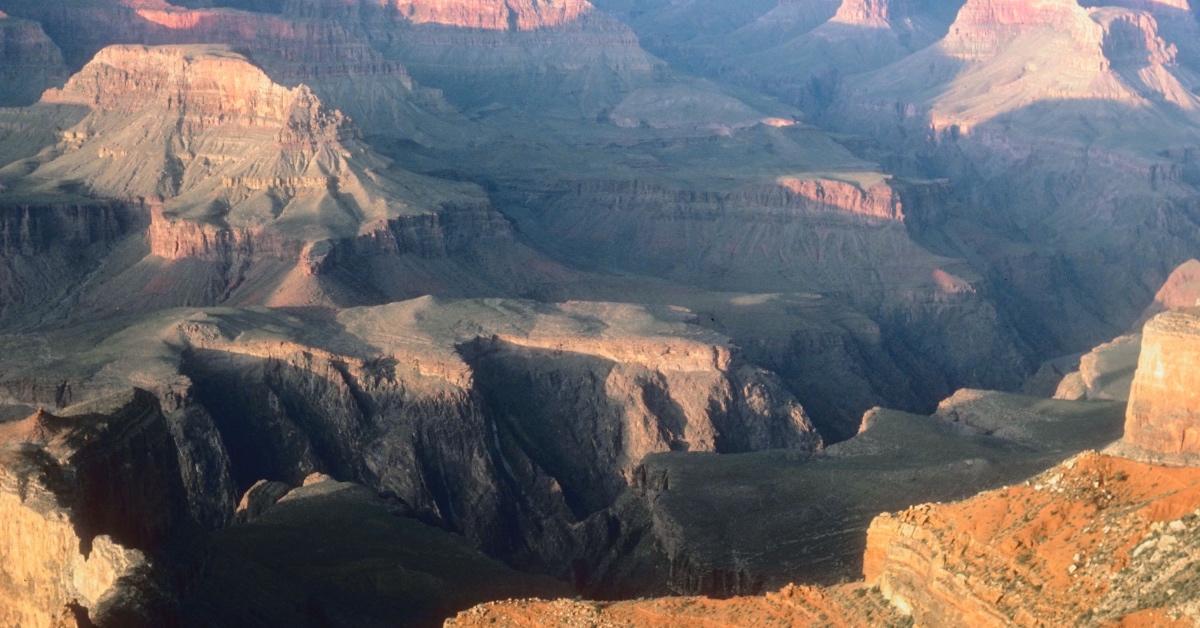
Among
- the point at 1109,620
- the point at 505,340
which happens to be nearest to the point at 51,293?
the point at 505,340

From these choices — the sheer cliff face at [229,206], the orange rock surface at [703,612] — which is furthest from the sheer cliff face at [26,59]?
the orange rock surface at [703,612]

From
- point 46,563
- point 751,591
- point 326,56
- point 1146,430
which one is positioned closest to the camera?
point 46,563

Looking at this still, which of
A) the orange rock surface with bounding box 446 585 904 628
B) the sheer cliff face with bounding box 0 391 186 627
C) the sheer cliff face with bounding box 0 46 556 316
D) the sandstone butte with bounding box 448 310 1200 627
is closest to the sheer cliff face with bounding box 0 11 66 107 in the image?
the sheer cliff face with bounding box 0 46 556 316

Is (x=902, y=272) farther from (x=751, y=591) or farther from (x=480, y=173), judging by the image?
(x=751, y=591)

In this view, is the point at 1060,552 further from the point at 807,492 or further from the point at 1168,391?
the point at 1168,391

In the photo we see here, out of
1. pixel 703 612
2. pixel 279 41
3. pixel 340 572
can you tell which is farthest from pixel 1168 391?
pixel 279 41
